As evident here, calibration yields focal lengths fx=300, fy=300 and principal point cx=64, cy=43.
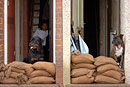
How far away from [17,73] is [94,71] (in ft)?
5.01

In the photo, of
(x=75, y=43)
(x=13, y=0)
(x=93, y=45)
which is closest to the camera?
(x=75, y=43)

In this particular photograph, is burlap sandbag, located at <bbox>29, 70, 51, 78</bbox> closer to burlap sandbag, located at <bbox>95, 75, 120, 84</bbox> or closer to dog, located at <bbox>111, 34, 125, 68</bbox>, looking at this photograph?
burlap sandbag, located at <bbox>95, 75, 120, 84</bbox>

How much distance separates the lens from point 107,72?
19.3 ft

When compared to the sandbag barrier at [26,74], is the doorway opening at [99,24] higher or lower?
higher

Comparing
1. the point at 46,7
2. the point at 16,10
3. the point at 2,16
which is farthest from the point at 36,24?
the point at 2,16

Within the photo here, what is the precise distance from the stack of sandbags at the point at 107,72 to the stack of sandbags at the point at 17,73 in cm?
133

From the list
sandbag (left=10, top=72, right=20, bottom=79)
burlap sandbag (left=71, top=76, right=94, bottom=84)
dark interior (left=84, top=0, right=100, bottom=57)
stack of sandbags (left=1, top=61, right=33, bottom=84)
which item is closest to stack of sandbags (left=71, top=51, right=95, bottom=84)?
burlap sandbag (left=71, top=76, right=94, bottom=84)

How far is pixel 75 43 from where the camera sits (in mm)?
6426

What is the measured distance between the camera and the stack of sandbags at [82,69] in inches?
231

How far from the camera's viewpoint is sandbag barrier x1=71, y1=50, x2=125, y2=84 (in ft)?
19.3

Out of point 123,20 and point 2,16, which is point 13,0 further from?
point 123,20

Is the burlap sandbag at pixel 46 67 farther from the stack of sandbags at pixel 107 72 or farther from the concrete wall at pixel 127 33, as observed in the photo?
the concrete wall at pixel 127 33

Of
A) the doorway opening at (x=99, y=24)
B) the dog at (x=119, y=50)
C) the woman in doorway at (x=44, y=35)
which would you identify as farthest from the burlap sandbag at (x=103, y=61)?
the woman in doorway at (x=44, y=35)

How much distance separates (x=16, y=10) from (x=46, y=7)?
1318mm
